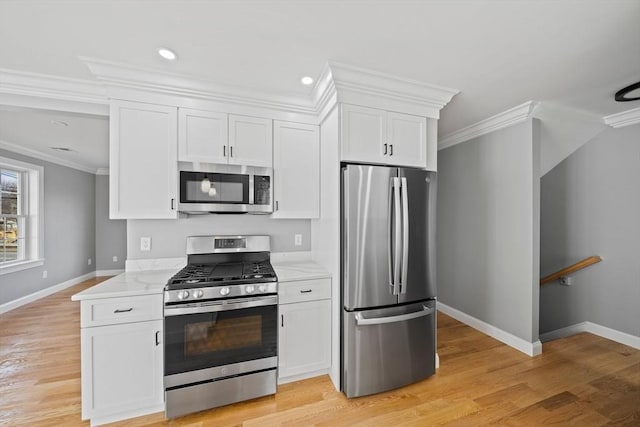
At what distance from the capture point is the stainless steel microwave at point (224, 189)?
2227 mm

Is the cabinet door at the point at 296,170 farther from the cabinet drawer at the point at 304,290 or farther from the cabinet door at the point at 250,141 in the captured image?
the cabinet drawer at the point at 304,290

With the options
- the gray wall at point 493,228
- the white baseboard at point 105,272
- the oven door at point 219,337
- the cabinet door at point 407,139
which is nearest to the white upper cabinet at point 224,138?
the cabinet door at point 407,139

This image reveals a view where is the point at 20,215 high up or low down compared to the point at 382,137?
down

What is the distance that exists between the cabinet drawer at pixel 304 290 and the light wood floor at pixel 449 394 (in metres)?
0.72

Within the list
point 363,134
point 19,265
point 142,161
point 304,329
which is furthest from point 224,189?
point 19,265

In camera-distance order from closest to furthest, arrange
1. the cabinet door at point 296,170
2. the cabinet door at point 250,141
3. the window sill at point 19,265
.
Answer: the cabinet door at point 250,141
the cabinet door at point 296,170
the window sill at point 19,265

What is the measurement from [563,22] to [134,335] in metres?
3.29

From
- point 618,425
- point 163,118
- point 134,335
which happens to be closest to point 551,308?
point 618,425

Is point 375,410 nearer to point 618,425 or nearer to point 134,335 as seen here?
point 618,425

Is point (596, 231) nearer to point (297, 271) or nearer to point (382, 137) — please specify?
point (382, 137)

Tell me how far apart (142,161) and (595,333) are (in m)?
5.10

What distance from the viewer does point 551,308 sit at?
11.5 ft

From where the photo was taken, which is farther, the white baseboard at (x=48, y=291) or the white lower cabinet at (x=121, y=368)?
the white baseboard at (x=48, y=291)

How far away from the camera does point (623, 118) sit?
2.83m
